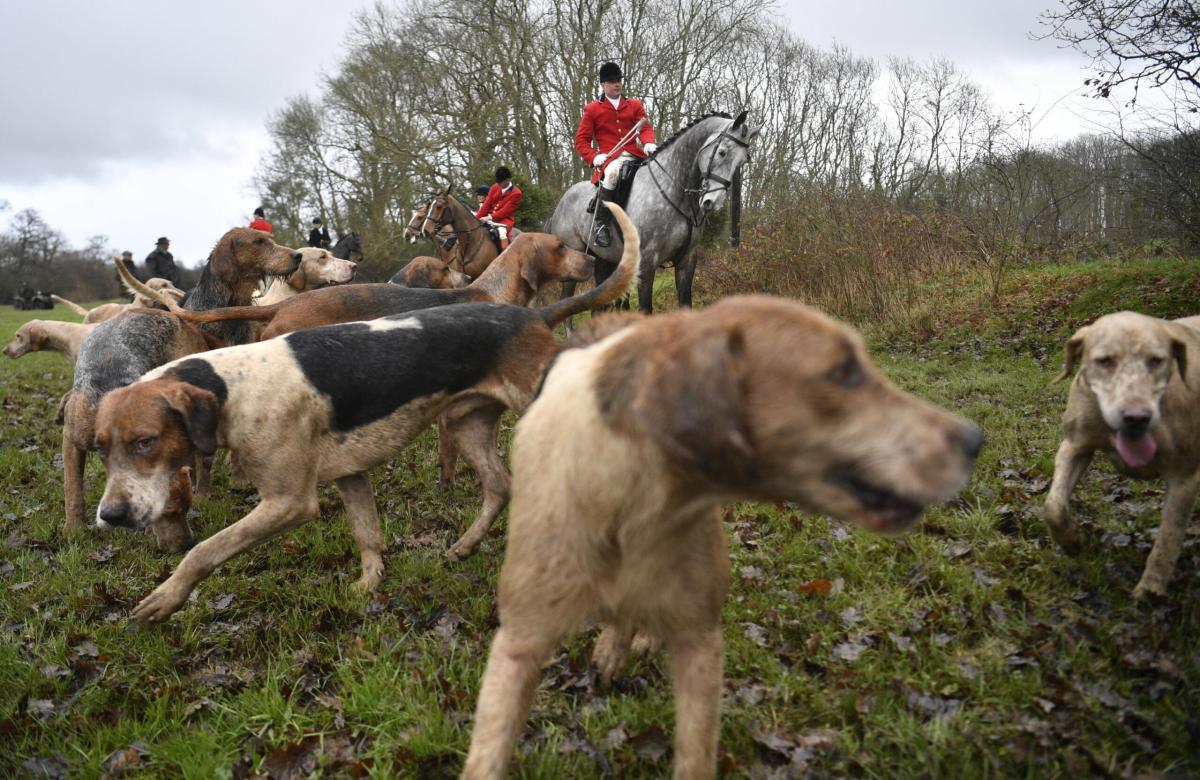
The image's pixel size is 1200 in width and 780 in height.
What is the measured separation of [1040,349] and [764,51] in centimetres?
2182

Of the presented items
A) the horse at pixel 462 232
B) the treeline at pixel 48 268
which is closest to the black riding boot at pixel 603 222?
the horse at pixel 462 232

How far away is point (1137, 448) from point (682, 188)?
24.1 feet

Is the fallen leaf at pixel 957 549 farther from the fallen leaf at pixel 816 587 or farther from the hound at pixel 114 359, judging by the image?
the hound at pixel 114 359

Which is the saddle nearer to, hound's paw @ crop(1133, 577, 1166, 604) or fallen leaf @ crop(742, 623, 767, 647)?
fallen leaf @ crop(742, 623, 767, 647)

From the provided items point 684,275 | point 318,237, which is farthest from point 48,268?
point 684,275

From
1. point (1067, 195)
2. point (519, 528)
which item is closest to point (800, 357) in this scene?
point (519, 528)

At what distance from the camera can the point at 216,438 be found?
3639 millimetres

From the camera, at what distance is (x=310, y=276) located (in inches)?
319

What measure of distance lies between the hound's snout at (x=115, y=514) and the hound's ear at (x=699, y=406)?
120 inches

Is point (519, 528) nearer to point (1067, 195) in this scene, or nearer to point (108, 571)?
point (108, 571)

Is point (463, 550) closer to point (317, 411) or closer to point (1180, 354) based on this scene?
point (317, 411)

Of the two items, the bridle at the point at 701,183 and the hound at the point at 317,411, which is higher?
the bridle at the point at 701,183

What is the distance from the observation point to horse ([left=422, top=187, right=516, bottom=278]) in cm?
1329

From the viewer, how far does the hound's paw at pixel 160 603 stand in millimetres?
3512
